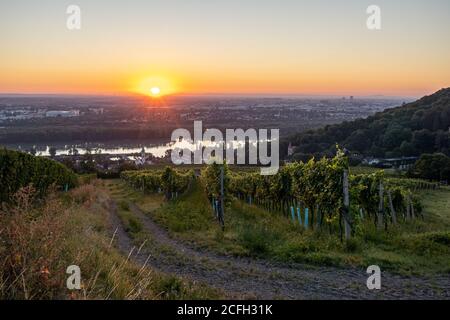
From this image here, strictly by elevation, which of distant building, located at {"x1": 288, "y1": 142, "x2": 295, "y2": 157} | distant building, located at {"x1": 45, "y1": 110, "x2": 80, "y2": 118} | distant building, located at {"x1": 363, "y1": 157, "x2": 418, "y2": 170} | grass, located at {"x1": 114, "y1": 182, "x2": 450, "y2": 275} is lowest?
distant building, located at {"x1": 363, "y1": 157, "x2": 418, "y2": 170}

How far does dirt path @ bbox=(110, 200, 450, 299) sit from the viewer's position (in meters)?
6.87

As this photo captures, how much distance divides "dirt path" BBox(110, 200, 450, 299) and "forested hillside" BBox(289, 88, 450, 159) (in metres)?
61.9

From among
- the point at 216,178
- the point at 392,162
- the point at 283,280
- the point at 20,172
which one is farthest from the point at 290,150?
the point at 283,280

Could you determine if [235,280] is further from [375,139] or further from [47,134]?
[47,134]

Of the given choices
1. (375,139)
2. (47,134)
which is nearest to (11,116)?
(47,134)

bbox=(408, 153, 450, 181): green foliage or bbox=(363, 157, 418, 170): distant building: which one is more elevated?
bbox=(408, 153, 450, 181): green foliage

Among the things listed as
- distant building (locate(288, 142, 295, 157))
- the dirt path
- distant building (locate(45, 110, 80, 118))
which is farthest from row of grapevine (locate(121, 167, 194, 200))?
distant building (locate(45, 110, 80, 118))

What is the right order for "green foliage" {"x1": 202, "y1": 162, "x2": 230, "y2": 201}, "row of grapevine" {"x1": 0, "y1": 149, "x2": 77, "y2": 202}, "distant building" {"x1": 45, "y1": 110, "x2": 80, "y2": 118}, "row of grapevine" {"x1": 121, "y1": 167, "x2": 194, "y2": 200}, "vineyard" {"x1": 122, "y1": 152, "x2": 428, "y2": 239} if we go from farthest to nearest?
"distant building" {"x1": 45, "y1": 110, "x2": 80, "y2": 118} → "row of grapevine" {"x1": 121, "y1": 167, "x2": 194, "y2": 200} → "row of grapevine" {"x1": 0, "y1": 149, "x2": 77, "y2": 202} → "green foliage" {"x1": 202, "y1": 162, "x2": 230, "y2": 201} → "vineyard" {"x1": 122, "y1": 152, "x2": 428, "y2": 239}

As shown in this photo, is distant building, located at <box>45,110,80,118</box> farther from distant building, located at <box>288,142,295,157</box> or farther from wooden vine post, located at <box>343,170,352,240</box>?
wooden vine post, located at <box>343,170,352,240</box>

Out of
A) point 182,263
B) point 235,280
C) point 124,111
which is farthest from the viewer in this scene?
point 124,111

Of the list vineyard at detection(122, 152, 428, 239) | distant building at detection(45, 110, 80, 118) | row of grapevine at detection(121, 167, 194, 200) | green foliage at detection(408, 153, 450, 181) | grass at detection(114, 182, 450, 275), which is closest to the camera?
grass at detection(114, 182, 450, 275)

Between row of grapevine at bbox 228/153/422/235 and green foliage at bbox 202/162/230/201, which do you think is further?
green foliage at bbox 202/162/230/201

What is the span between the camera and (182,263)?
30.3 feet
